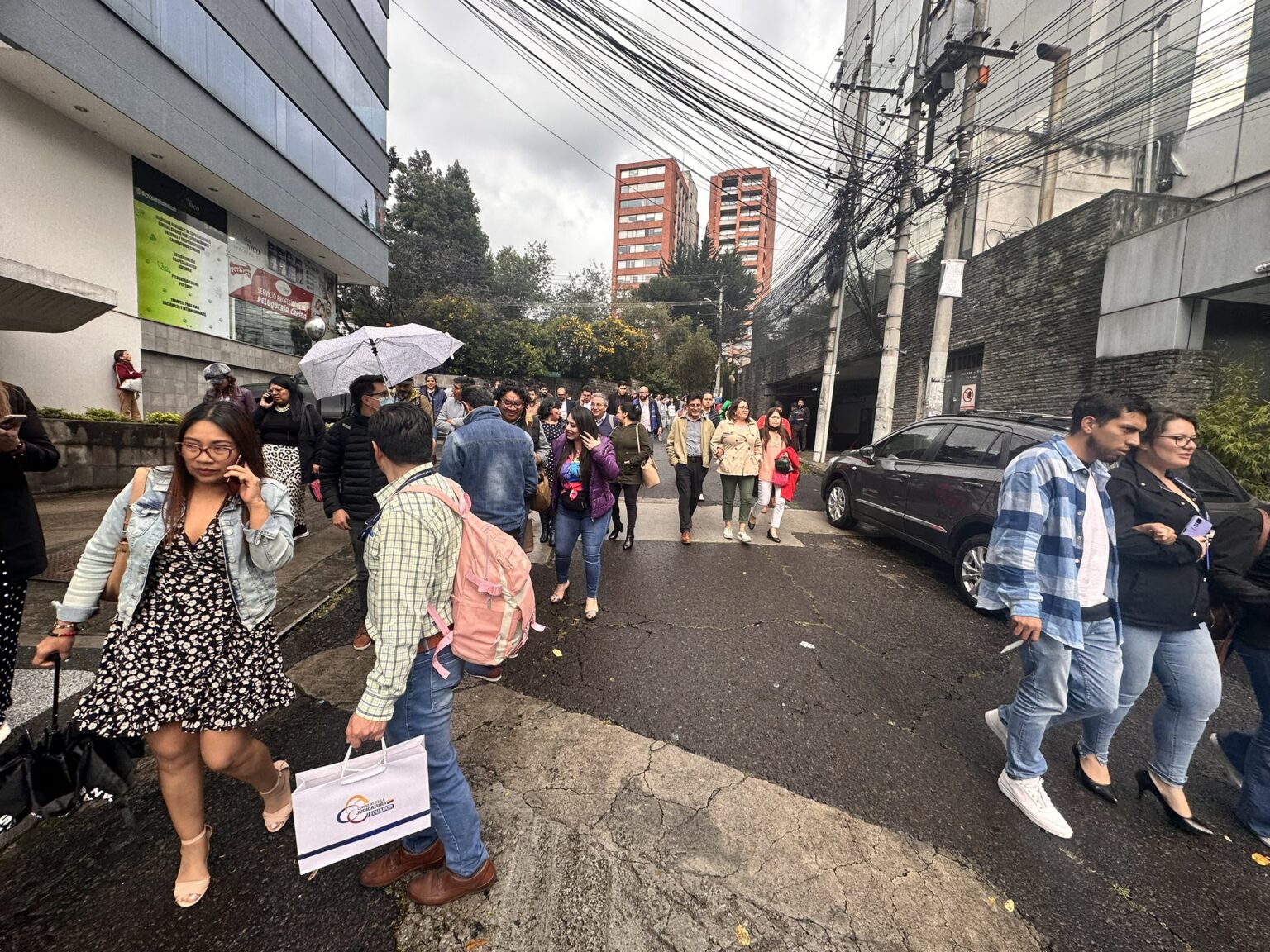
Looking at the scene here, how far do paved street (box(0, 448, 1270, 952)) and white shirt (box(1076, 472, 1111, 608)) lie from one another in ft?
3.43

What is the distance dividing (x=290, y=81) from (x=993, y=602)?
64.7 ft

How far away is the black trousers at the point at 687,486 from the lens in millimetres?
6738

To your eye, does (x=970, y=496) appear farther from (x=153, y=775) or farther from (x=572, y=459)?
(x=153, y=775)

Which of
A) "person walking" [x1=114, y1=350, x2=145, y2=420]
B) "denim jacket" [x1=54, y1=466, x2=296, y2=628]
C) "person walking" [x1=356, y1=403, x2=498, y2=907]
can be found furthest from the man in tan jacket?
"person walking" [x1=114, y1=350, x2=145, y2=420]

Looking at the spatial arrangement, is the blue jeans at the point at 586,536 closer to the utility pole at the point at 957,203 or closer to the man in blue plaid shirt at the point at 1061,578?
the man in blue plaid shirt at the point at 1061,578

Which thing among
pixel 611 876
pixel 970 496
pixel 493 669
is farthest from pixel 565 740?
pixel 970 496

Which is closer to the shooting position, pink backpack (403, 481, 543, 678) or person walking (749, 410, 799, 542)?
pink backpack (403, 481, 543, 678)

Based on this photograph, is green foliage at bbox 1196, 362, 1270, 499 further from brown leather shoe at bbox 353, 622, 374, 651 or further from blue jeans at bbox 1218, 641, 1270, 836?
brown leather shoe at bbox 353, 622, 374, 651

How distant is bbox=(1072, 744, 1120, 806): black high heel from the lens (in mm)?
2572

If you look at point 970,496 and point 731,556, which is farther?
point 731,556

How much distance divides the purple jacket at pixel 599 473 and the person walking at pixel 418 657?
7.82 ft

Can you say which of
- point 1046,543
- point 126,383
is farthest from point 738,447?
point 126,383

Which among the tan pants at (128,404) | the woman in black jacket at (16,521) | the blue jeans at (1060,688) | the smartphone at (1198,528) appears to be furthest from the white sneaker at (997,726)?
the tan pants at (128,404)

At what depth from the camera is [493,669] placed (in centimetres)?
190
